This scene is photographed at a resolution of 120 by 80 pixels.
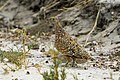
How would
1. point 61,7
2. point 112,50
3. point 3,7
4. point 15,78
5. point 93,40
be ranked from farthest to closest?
1. point 3,7
2. point 61,7
3. point 93,40
4. point 112,50
5. point 15,78

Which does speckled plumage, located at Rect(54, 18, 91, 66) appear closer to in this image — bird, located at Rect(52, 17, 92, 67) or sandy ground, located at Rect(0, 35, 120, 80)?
bird, located at Rect(52, 17, 92, 67)

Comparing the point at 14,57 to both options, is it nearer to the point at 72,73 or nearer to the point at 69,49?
the point at 69,49

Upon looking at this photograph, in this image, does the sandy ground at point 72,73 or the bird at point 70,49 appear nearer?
the sandy ground at point 72,73

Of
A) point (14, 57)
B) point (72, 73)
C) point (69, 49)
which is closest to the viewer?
point (72, 73)

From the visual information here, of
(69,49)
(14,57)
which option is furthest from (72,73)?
(14,57)

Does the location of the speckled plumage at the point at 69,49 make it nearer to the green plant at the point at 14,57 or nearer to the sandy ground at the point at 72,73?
the sandy ground at the point at 72,73

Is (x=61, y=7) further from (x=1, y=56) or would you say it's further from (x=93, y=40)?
(x=1, y=56)

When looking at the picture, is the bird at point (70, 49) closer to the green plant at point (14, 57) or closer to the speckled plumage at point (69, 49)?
the speckled plumage at point (69, 49)

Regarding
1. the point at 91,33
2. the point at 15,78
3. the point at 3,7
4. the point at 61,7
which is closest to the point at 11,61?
the point at 15,78

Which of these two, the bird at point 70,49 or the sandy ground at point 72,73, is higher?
the bird at point 70,49

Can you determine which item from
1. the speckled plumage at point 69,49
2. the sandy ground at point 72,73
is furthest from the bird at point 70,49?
the sandy ground at point 72,73

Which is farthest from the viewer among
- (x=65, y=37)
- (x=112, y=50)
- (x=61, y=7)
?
(x=61, y=7)
